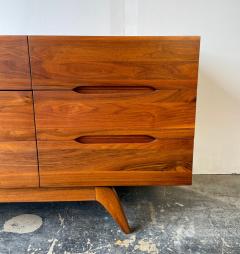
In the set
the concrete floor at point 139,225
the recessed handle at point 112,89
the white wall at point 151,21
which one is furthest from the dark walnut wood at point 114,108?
the white wall at point 151,21

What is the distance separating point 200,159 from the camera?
1213mm

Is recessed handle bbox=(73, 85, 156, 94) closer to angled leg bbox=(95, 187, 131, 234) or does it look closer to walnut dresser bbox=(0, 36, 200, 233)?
walnut dresser bbox=(0, 36, 200, 233)

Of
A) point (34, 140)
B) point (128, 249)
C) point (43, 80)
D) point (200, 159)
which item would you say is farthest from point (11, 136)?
point (200, 159)

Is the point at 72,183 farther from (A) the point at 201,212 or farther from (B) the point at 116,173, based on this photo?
(A) the point at 201,212

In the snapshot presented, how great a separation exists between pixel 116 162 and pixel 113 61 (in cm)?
29

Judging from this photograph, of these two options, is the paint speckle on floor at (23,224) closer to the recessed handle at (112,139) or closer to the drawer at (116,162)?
the drawer at (116,162)

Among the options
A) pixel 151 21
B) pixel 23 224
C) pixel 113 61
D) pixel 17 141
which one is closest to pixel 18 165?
pixel 17 141

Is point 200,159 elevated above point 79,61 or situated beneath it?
situated beneath

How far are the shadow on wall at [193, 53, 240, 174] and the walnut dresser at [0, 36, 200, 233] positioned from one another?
485 mm

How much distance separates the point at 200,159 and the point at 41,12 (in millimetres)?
995

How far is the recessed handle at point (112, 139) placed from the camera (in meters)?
0.71

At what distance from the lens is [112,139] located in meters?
0.71

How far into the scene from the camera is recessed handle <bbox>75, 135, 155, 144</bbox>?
712 millimetres

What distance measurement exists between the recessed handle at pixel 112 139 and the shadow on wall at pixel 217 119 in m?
0.54
